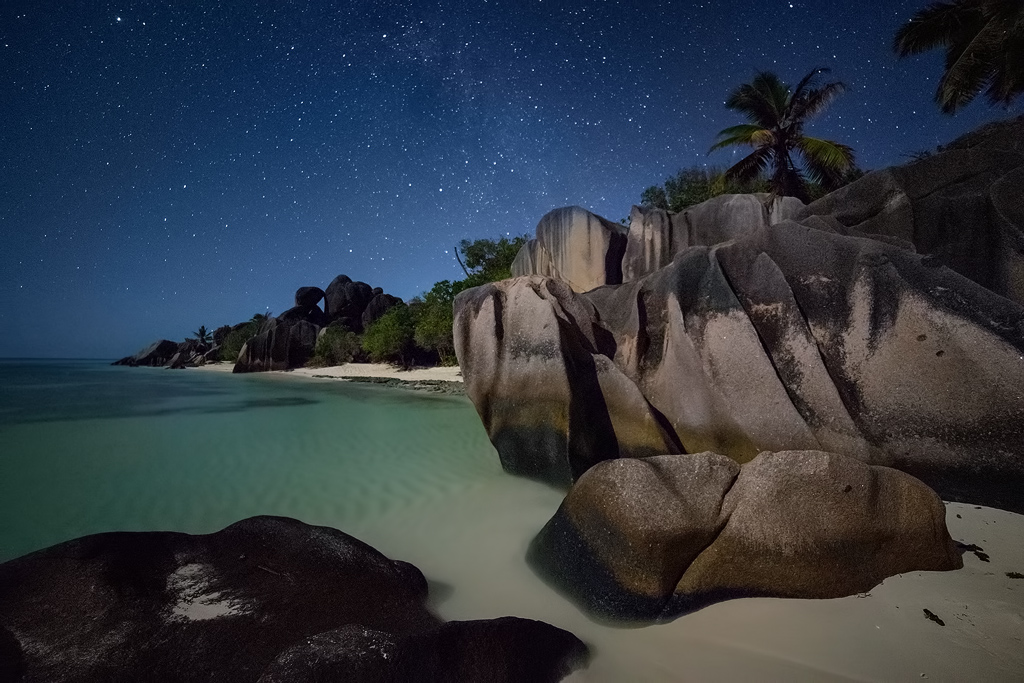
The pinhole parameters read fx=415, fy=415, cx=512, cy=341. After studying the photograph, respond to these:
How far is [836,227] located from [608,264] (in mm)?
6539

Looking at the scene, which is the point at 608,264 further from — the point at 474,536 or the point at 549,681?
the point at 549,681

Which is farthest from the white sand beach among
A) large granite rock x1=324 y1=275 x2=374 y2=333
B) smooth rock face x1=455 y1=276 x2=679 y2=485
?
large granite rock x1=324 y1=275 x2=374 y2=333

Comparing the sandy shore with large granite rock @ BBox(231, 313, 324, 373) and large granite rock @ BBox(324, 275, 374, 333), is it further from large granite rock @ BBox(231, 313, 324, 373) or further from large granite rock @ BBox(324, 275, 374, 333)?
large granite rock @ BBox(324, 275, 374, 333)

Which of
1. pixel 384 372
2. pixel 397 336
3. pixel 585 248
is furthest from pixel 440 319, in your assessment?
pixel 585 248

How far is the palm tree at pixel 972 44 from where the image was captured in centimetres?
1108

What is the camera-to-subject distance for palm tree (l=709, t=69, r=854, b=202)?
17672 millimetres

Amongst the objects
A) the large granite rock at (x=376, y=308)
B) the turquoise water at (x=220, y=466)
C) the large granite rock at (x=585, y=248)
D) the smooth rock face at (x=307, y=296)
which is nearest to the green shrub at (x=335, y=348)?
the large granite rock at (x=376, y=308)

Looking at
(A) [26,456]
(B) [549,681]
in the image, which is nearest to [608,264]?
(B) [549,681]

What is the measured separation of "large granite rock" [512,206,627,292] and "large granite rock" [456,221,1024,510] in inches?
232

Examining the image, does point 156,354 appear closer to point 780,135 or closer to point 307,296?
point 307,296

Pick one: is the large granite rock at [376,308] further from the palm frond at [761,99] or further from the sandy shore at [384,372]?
the palm frond at [761,99]

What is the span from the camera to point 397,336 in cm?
2930

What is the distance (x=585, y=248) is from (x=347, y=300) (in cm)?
4035

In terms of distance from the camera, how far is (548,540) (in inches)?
131
